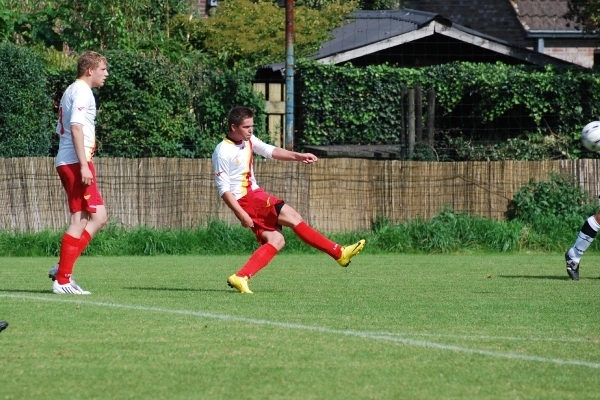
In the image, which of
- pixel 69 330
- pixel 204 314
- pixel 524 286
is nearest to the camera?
pixel 69 330

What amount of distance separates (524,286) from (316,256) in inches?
213

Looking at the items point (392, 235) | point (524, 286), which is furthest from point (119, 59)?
point (524, 286)

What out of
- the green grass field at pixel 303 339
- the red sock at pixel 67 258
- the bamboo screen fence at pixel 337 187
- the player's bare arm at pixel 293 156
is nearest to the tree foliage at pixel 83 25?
the bamboo screen fence at pixel 337 187

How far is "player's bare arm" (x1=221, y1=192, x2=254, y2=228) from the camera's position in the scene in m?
9.48

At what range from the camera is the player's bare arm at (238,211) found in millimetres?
9477

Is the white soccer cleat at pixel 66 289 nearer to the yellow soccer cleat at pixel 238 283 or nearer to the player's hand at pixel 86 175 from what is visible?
the player's hand at pixel 86 175

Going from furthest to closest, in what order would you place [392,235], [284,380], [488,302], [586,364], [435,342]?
[392,235]
[488,302]
[435,342]
[586,364]
[284,380]

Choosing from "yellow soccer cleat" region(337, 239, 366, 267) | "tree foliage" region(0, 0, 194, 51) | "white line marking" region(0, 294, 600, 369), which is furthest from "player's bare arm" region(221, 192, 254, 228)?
"tree foliage" region(0, 0, 194, 51)

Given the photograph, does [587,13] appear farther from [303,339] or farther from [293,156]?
[303,339]

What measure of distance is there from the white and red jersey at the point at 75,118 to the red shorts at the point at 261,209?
144cm

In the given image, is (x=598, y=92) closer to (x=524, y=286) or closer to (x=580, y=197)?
(x=580, y=197)

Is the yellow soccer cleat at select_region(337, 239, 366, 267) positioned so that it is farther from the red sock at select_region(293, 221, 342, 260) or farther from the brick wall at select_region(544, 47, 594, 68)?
the brick wall at select_region(544, 47, 594, 68)

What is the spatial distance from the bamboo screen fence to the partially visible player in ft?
19.9

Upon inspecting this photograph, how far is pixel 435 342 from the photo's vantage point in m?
6.61
